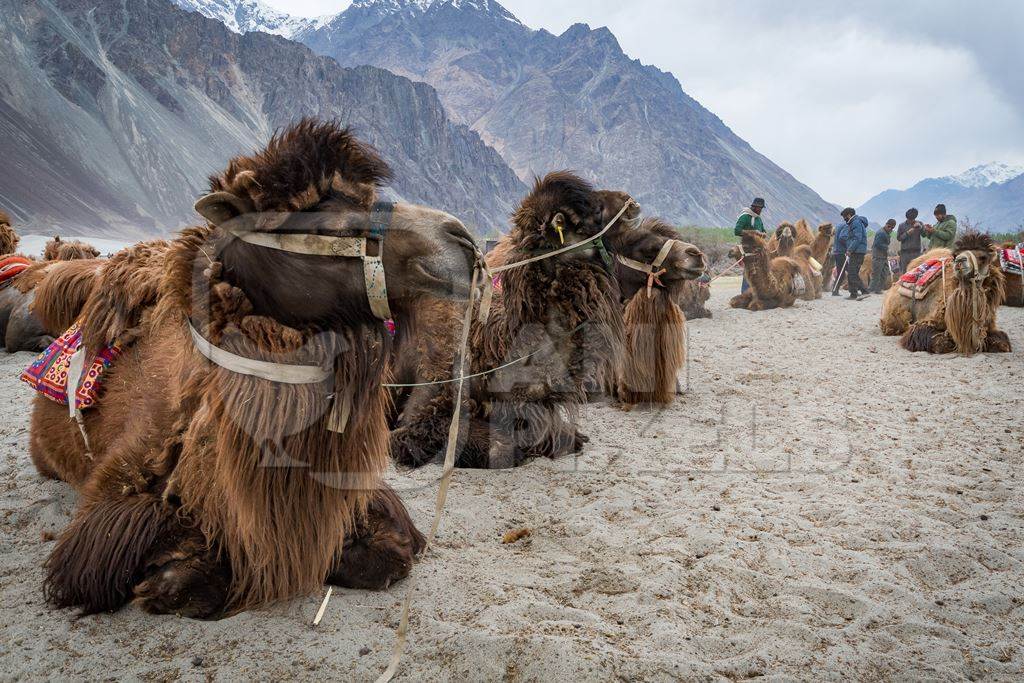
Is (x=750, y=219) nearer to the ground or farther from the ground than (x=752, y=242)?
farther from the ground

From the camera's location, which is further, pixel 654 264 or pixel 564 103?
pixel 564 103

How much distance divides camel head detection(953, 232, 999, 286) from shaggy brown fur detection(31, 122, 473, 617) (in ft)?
25.4

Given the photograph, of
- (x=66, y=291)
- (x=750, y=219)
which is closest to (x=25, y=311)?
(x=66, y=291)

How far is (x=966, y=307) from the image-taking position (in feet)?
23.8

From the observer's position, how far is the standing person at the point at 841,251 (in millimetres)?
14923

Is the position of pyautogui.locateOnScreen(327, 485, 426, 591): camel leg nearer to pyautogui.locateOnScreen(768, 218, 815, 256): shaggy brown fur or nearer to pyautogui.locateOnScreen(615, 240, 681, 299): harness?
pyautogui.locateOnScreen(615, 240, 681, 299): harness

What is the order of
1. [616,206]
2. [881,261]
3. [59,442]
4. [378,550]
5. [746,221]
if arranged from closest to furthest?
[378,550] < [59,442] < [616,206] < [746,221] < [881,261]

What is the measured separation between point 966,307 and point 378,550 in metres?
7.65

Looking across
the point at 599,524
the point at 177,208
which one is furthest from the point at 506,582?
the point at 177,208

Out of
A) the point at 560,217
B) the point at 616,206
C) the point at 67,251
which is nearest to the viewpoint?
the point at 560,217

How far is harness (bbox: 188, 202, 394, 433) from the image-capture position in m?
1.92

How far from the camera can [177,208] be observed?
42.6 meters

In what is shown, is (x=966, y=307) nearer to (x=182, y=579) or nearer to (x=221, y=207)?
(x=221, y=207)

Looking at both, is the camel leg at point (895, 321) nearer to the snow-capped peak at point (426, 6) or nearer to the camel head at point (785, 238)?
the camel head at point (785, 238)
